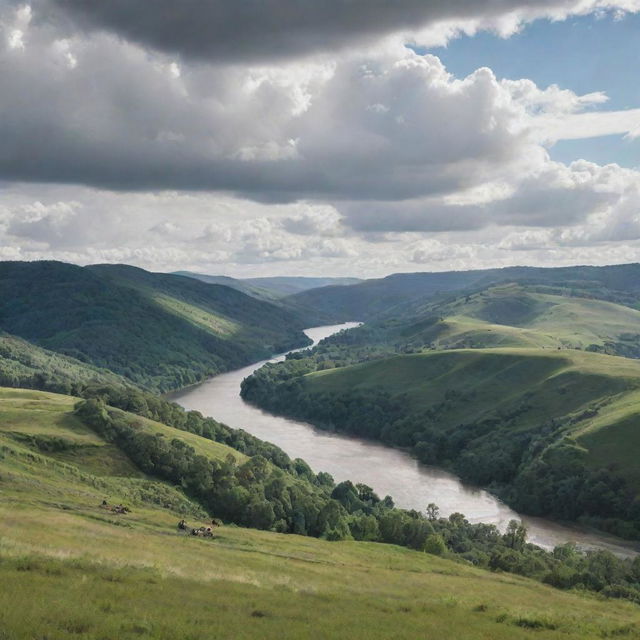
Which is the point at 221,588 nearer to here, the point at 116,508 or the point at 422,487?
the point at 116,508

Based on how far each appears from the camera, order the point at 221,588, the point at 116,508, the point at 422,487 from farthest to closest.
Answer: the point at 422,487 < the point at 116,508 < the point at 221,588

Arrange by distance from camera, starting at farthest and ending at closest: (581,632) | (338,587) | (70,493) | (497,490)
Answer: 1. (497,490)
2. (70,493)
3. (338,587)
4. (581,632)

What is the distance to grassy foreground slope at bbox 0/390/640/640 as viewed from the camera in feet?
75.5

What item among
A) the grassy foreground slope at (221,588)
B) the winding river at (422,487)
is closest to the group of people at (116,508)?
the grassy foreground slope at (221,588)

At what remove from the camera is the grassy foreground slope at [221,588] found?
23016 millimetres

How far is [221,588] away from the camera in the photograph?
3153cm

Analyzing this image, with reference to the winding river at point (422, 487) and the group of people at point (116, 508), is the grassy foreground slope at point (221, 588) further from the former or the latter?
the winding river at point (422, 487)

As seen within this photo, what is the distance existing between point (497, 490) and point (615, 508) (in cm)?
3266

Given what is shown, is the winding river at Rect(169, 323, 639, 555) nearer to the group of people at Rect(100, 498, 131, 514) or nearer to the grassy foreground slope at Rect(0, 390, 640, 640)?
the grassy foreground slope at Rect(0, 390, 640, 640)

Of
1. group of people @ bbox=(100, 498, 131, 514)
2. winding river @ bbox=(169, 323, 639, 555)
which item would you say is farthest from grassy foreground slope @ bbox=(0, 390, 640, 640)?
winding river @ bbox=(169, 323, 639, 555)

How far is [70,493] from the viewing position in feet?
221

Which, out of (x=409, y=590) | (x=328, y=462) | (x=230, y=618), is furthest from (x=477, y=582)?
(x=328, y=462)

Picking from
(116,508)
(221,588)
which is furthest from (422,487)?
(221,588)

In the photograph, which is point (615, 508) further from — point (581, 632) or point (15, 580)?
point (15, 580)
